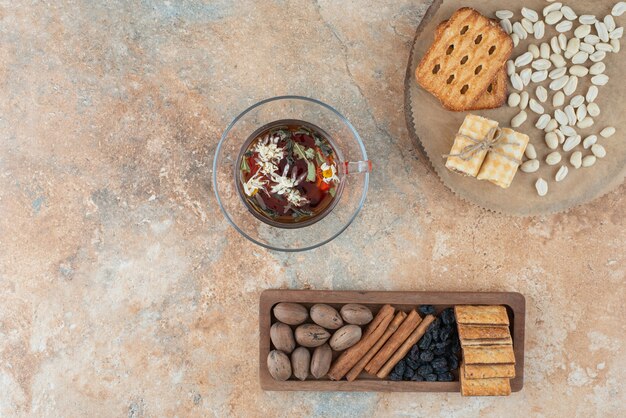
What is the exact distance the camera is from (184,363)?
1634 millimetres

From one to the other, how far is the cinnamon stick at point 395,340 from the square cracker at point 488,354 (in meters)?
0.16

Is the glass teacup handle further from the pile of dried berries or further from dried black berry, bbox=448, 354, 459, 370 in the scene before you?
dried black berry, bbox=448, 354, 459, 370

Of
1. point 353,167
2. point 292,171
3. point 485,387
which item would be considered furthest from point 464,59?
point 485,387

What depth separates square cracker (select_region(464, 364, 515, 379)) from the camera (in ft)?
4.90

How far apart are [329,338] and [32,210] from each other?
3.23ft

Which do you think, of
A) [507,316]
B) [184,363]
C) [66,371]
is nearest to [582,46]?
[507,316]

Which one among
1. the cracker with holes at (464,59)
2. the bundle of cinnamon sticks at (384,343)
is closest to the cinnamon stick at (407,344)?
the bundle of cinnamon sticks at (384,343)

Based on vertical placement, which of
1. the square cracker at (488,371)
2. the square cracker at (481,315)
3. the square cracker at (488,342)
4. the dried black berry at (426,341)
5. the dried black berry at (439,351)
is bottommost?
the dried black berry at (439,351)

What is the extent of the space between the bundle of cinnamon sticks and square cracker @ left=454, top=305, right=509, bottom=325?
3.2 inches

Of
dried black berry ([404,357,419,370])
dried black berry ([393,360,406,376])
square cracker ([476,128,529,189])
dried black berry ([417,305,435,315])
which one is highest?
square cracker ([476,128,529,189])

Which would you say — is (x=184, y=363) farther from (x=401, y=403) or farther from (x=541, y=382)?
(x=541, y=382)

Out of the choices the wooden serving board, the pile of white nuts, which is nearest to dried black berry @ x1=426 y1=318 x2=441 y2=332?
the wooden serving board

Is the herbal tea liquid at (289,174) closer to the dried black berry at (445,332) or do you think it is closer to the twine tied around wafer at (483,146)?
the twine tied around wafer at (483,146)

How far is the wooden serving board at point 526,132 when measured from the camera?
4.76 feet
